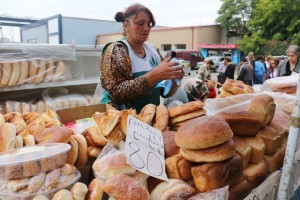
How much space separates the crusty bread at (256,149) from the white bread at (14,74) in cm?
256

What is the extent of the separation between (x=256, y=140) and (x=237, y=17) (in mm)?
33706

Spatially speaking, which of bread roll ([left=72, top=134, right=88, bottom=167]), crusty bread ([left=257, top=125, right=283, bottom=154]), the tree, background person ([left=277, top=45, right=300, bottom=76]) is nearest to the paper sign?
bread roll ([left=72, top=134, right=88, bottom=167])

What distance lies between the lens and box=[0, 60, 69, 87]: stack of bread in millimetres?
2885

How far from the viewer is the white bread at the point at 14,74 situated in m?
Answer: 2.90

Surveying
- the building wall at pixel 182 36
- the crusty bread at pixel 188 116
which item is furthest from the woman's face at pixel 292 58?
the building wall at pixel 182 36

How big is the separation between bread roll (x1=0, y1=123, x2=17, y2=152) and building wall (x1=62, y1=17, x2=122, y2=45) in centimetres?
2023

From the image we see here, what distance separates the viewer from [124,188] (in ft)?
2.72

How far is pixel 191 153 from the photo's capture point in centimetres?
94

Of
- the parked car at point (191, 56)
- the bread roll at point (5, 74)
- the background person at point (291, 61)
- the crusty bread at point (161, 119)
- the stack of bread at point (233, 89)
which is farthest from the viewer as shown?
the parked car at point (191, 56)

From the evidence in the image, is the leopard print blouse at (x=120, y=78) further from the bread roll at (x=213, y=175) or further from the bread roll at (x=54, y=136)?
the bread roll at (x=213, y=175)

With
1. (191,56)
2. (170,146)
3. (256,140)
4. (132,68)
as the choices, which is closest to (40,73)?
(132,68)

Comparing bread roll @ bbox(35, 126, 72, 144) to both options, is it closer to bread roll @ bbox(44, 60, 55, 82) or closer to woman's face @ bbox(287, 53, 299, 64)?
bread roll @ bbox(44, 60, 55, 82)

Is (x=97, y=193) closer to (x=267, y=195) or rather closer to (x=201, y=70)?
(x=267, y=195)

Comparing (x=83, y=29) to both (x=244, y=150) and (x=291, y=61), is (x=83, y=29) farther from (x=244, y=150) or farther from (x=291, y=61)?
(x=244, y=150)
